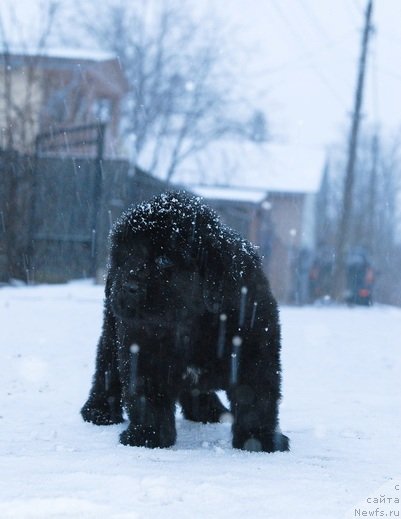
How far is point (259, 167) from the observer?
33.1 metres

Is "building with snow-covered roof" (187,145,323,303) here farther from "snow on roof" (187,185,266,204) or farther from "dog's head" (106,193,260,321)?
"dog's head" (106,193,260,321)

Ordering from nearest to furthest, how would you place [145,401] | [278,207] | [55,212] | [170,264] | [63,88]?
[170,264] < [145,401] < [55,212] < [63,88] < [278,207]

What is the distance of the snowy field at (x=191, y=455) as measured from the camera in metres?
2.89

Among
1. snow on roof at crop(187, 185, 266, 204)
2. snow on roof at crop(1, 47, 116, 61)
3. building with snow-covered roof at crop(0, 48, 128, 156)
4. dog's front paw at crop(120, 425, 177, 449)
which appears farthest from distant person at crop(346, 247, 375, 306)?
dog's front paw at crop(120, 425, 177, 449)

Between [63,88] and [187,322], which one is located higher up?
[63,88]

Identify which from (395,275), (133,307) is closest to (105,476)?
(133,307)

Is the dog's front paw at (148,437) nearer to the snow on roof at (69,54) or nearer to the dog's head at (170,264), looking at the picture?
the dog's head at (170,264)

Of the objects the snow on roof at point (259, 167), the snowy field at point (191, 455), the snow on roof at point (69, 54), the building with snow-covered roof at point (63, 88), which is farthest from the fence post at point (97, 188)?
the snow on roof at point (259, 167)

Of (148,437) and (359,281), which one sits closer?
(148,437)

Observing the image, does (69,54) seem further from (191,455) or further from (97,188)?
(191,455)

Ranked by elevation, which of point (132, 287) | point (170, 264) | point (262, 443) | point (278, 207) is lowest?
point (262, 443)

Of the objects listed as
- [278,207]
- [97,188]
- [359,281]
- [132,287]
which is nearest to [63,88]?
[97,188]

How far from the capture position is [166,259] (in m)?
3.81

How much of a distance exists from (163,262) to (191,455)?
0.99m
